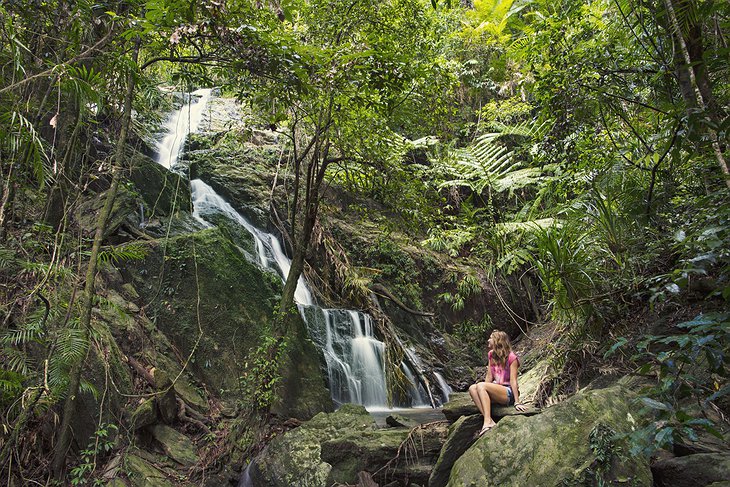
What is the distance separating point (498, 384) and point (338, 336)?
4.67 metres

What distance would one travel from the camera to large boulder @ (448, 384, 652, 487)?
282 cm

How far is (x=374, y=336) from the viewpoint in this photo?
9062 millimetres

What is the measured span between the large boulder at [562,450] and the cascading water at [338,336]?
4543 millimetres

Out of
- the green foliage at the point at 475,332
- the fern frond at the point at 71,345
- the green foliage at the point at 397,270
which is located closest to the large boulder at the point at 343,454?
the fern frond at the point at 71,345

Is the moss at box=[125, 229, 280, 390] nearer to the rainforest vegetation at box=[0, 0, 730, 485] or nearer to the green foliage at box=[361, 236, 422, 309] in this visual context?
the rainforest vegetation at box=[0, 0, 730, 485]

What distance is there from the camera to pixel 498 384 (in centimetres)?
416

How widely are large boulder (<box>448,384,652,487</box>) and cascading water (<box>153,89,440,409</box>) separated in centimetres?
454

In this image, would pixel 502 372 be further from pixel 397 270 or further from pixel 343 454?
pixel 397 270

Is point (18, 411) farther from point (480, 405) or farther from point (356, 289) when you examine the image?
point (356, 289)

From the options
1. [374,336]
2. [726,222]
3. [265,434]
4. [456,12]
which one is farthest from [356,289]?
[456,12]

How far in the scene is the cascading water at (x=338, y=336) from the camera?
7.96 m

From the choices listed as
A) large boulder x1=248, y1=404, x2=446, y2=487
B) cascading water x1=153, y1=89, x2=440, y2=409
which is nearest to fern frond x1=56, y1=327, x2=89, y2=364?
large boulder x1=248, y1=404, x2=446, y2=487

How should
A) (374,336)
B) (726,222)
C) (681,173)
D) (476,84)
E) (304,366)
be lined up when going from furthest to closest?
(476,84) → (374,336) → (304,366) → (681,173) → (726,222)

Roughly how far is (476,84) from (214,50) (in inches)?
419
